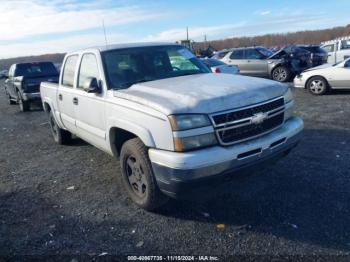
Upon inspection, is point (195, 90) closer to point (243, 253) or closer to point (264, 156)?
point (264, 156)

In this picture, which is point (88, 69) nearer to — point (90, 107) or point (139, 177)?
point (90, 107)

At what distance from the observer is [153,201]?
392cm

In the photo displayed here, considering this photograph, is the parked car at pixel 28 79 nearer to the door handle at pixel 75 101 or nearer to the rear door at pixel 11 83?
the rear door at pixel 11 83

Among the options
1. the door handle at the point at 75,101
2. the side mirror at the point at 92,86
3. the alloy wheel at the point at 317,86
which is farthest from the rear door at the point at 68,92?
the alloy wheel at the point at 317,86

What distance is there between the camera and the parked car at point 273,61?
14852 mm

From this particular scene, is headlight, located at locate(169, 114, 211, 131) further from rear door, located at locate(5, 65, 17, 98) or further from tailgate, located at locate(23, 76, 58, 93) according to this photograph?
rear door, located at locate(5, 65, 17, 98)

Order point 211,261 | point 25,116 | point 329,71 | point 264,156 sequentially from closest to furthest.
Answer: point 211,261
point 264,156
point 329,71
point 25,116

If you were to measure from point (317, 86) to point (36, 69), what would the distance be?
1030 cm

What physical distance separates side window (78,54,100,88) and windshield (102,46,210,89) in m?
0.20

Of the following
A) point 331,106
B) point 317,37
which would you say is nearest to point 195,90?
point 331,106

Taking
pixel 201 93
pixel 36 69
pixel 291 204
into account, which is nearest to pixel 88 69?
pixel 201 93

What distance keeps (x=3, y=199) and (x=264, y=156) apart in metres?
3.58

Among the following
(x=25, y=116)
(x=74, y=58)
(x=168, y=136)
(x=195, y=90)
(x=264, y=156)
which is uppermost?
(x=74, y=58)

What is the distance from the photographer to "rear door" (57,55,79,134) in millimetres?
5580
